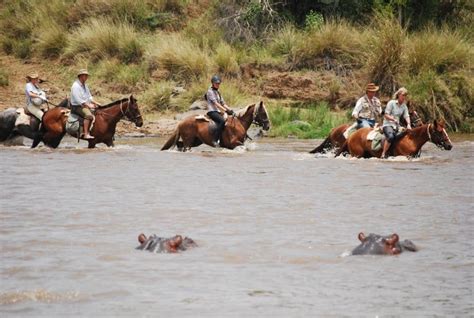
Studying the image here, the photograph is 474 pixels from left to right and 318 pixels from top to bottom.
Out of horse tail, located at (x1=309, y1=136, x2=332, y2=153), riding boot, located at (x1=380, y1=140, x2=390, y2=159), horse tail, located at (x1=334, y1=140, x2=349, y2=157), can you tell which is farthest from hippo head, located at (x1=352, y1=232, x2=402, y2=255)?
horse tail, located at (x1=309, y1=136, x2=332, y2=153)

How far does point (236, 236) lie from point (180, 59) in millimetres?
19102

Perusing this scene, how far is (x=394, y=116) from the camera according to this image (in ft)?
65.2

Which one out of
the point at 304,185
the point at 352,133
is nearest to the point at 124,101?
the point at 352,133

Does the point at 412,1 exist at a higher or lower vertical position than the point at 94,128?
higher

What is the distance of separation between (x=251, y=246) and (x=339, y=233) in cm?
127

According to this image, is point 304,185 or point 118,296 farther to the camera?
point 304,185

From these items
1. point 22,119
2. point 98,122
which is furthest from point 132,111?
point 22,119

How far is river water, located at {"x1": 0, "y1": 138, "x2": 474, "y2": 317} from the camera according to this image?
8383 mm

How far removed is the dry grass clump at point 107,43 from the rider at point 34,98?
948 cm

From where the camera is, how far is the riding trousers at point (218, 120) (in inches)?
868

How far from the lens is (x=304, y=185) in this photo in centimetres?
1612

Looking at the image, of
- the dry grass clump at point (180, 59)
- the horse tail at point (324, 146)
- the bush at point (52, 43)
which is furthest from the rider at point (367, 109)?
the bush at point (52, 43)

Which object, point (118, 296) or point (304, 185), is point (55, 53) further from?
point (118, 296)

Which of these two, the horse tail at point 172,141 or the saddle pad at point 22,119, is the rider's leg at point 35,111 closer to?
the saddle pad at point 22,119
